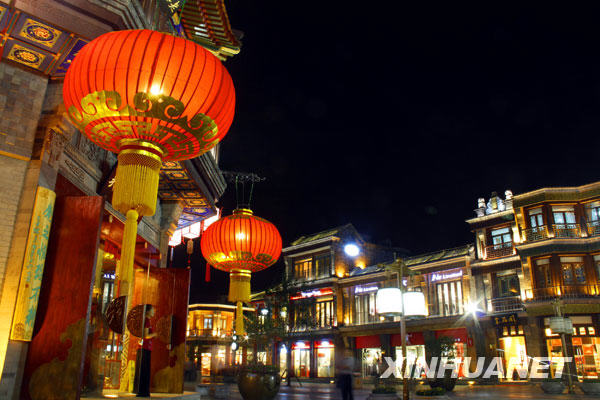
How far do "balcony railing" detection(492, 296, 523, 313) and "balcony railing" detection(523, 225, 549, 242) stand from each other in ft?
11.3

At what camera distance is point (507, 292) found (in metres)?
27.7

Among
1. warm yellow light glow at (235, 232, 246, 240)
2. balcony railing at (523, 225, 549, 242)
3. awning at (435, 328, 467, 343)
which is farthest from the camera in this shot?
awning at (435, 328, 467, 343)

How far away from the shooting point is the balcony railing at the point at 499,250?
2807 centimetres

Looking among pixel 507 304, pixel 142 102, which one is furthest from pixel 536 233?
pixel 142 102

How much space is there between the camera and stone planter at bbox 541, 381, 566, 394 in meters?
17.0

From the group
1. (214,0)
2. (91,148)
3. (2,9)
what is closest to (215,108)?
(2,9)

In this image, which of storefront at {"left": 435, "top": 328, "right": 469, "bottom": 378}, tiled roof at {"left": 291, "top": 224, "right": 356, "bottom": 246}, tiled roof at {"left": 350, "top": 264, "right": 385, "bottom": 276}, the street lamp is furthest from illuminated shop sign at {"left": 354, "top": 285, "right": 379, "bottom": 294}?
the street lamp

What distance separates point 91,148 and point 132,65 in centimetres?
343

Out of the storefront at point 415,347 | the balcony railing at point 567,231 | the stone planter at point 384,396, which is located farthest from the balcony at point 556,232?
the stone planter at point 384,396

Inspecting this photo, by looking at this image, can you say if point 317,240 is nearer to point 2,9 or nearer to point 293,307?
point 293,307

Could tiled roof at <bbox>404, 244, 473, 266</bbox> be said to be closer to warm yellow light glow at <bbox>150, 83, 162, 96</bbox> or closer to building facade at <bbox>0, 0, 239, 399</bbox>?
building facade at <bbox>0, 0, 239, 399</bbox>

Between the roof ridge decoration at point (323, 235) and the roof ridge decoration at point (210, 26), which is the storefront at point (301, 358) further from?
the roof ridge decoration at point (210, 26)

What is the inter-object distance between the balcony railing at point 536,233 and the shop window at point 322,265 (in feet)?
51.0

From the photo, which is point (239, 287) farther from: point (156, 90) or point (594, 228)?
point (594, 228)
